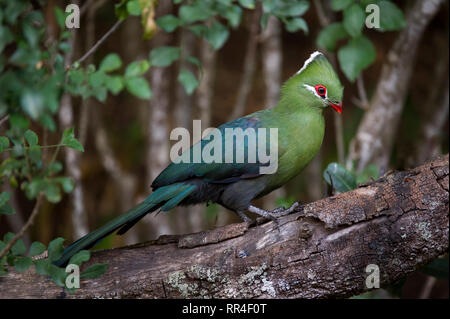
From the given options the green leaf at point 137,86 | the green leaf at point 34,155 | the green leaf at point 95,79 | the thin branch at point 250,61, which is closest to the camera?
the green leaf at point 34,155

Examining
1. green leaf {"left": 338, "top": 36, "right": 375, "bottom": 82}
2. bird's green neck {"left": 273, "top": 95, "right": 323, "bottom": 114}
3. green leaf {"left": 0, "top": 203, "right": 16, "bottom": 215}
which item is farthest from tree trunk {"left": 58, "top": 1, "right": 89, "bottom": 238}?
green leaf {"left": 338, "top": 36, "right": 375, "bottom": 82}

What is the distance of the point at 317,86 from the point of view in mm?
2971

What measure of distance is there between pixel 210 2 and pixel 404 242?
173 cm

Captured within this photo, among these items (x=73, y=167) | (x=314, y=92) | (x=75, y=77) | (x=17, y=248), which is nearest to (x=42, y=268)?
(x=17, y=248)

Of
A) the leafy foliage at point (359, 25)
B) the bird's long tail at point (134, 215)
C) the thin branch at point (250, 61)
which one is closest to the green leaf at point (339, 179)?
the leafy foliage at point (359, 25)

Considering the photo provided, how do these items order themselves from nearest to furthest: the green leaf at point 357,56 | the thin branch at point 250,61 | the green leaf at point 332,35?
the green leaf at point 357,56 → the green leaf at point 332,35 → the thin branch at point 250,61

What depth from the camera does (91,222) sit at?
18.6 ft

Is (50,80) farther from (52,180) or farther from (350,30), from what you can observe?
(350,30)

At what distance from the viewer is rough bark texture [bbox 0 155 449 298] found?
2205 millimetres

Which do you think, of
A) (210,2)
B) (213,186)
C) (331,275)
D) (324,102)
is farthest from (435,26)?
(331,275)

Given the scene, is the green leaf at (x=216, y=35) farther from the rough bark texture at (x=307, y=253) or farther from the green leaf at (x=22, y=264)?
the green leaf at (x=22, y=264)

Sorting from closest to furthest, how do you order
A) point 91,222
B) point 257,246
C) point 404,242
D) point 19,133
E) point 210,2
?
point 19,133
point 404,242
point 257,246
point 210,2
point 91,222

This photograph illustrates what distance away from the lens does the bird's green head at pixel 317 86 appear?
9.70 ft

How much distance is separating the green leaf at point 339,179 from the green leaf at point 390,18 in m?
0.98
